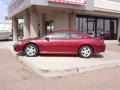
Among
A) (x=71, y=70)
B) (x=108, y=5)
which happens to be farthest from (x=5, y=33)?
(x=71, y=70)

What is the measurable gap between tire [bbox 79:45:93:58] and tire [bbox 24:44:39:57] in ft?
7.32

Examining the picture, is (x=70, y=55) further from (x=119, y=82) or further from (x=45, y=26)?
(x=45, y=26)

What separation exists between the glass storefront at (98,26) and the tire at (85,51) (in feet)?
37.7

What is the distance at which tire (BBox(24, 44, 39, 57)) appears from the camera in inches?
477

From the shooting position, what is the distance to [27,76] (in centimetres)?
830

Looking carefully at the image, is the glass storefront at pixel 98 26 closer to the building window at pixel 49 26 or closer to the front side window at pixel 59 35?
the building window at pixel 49 26

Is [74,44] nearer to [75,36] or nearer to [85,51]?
[75,36]

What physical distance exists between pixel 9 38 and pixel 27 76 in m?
27.6

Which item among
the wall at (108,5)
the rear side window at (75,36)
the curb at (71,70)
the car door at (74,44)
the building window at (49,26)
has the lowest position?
the curb at (71,70)

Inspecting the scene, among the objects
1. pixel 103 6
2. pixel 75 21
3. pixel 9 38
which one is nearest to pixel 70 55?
pixel 75 21

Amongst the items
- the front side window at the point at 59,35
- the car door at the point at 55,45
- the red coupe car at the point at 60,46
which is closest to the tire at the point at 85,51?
the red coupe car at the point at 60,46

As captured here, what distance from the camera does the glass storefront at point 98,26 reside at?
79.5 ft

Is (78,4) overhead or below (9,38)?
overhead

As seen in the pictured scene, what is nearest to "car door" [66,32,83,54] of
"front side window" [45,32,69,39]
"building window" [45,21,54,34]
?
"front side window" [45,32,69,39]
